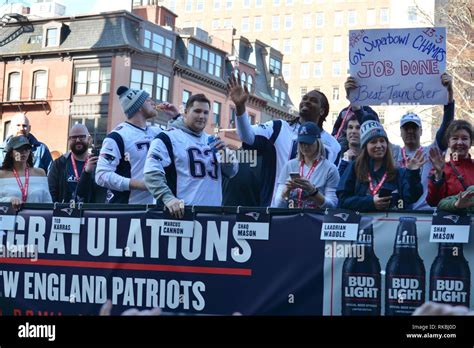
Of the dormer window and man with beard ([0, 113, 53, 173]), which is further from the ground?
the dormer window

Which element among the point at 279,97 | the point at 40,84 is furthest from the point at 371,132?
the point at 279,97

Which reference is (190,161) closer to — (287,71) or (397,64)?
(397,64)

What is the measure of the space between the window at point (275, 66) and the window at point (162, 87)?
52.6 feet

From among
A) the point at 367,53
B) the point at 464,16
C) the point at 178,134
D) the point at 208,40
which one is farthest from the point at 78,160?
the point at 208,40

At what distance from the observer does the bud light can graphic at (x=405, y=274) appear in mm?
5598

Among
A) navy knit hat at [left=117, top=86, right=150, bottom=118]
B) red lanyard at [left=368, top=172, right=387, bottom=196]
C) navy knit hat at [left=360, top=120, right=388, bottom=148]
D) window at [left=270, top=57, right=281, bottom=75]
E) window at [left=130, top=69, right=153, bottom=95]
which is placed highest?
window at [left=270, top=57, right=281, bottom=75]

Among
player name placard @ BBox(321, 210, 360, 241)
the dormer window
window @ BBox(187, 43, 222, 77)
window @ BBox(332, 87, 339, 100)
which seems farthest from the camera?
window @ BBox(332, 87, 339, 100)

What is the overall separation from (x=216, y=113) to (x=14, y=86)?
39.9 ft

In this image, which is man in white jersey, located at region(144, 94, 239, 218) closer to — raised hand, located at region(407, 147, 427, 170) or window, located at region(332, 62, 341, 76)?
raised hand, located at region(407, 147, 427, 170)

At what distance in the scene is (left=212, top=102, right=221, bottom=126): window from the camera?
2038 inches

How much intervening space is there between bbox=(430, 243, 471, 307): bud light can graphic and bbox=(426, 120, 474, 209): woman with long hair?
0.31 meters

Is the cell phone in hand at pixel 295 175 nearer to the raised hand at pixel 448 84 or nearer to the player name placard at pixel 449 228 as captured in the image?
the player name placard at pixel 449 228

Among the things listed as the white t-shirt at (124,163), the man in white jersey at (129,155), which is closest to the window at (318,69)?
the man in white jersey at (129,155)

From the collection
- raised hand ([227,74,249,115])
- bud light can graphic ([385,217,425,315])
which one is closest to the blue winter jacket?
bud light can graphic ([385,217,425,315])
